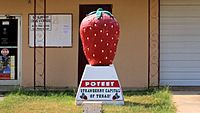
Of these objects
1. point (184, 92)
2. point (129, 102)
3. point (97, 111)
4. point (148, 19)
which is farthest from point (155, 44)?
point (97, 111)

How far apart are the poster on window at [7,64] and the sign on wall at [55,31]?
0.78 m

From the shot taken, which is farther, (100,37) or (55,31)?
(55,31)

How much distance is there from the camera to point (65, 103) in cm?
1177

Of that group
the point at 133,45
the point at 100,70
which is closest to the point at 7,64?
the point at 133,45

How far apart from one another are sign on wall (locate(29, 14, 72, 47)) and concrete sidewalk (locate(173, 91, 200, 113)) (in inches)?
159

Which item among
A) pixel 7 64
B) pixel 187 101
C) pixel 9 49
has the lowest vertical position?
pixel 187 101

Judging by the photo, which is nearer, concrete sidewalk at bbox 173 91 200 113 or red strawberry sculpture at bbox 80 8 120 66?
concrete sidewalk at bbox 173 91 200 113

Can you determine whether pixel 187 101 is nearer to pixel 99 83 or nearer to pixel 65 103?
pixel 99 83

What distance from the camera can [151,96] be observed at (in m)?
12.9

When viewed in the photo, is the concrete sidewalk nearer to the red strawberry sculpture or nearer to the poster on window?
the red strawberry sculpture

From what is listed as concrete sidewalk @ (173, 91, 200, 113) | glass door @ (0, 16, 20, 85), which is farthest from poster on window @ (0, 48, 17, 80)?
concrete sidewalk @ (173, 91, 200, 113)

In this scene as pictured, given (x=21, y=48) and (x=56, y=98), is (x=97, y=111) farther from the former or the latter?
(x=21, y=48)

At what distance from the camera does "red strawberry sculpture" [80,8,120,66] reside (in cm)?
1131

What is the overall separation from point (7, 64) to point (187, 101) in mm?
6524
